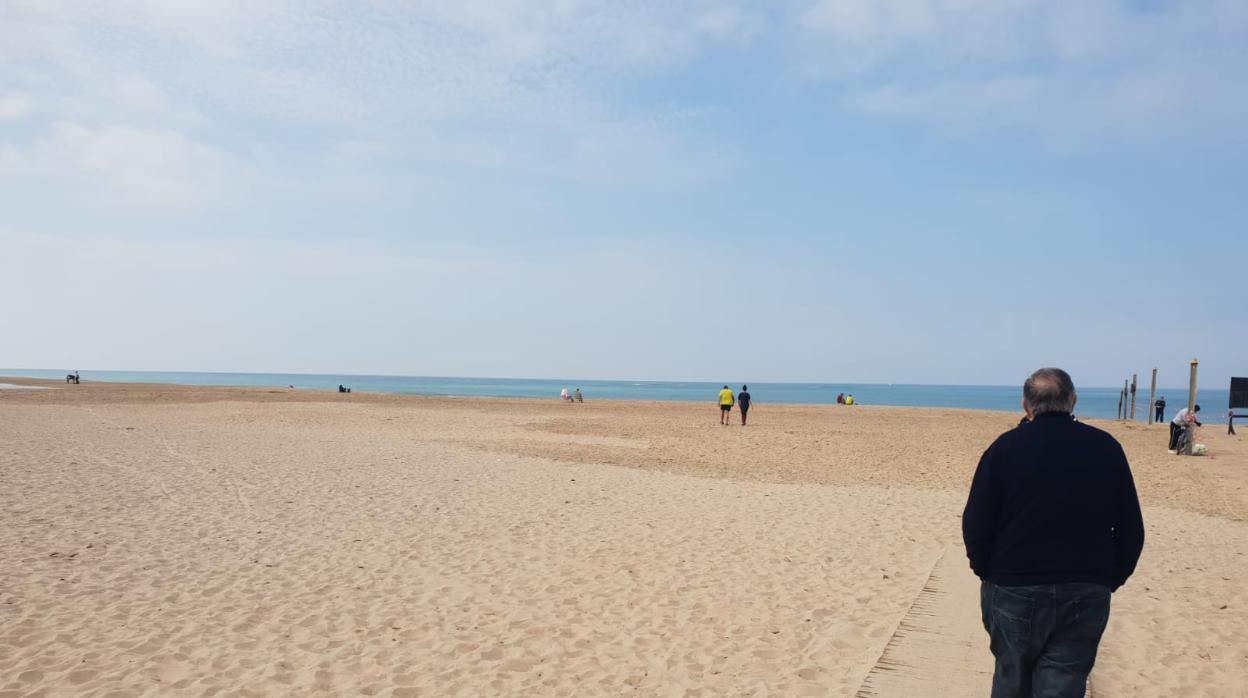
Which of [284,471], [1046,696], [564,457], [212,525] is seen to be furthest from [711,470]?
[1046,696]

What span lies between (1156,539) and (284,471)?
13886 mm

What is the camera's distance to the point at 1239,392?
32812mm

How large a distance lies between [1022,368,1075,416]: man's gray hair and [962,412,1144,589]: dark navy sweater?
2.4 inches

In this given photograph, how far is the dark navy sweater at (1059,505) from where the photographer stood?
3.33 meters

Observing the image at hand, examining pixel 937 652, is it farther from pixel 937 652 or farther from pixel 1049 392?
pixel 1049 392

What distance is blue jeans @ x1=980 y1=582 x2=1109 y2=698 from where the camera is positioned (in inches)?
134

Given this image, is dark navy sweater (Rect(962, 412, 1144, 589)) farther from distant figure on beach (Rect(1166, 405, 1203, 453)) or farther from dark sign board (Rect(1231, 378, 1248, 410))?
dark sign board (Rect(1231, 378, 1248, 410))

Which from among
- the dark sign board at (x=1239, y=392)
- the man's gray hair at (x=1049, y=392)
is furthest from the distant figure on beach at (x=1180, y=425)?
the man's gray hair at (x=1049, y=392)

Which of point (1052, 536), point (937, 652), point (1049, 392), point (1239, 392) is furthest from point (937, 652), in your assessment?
point (1239, 392)

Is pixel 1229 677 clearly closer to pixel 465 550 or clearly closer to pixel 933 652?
pixel 933 652

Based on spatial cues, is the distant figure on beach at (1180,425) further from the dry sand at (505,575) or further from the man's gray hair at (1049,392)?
the man's gray hair at (1049,392)

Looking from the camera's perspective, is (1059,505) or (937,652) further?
(937,652)

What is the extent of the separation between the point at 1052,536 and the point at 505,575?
5881 millimetres

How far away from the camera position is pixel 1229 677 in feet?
18.8
